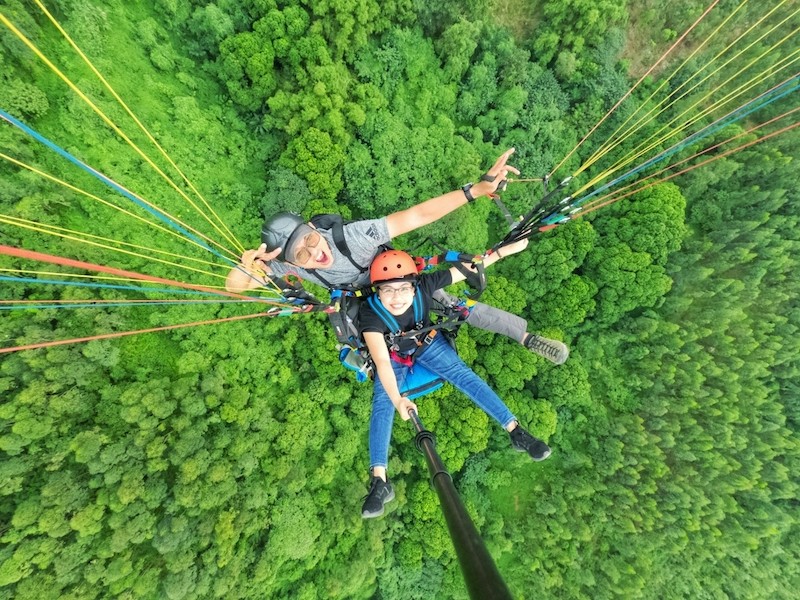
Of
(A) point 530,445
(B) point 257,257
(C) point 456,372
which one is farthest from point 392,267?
(A) point 530,445

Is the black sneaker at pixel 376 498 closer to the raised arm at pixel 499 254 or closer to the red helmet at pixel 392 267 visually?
the red helmet at pixel 392 267

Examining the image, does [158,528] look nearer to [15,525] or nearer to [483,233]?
[15,525]

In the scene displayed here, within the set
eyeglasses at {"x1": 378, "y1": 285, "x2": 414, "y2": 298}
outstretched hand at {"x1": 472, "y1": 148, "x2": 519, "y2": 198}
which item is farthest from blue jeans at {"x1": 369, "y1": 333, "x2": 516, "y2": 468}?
outstretched hand at {"x1": 472, "y1": 148, "x2": 519, "y2": 198}

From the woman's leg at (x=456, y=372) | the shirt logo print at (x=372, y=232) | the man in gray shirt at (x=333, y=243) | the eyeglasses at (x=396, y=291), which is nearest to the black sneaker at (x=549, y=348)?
the woman's leg at (x=456, y=372)

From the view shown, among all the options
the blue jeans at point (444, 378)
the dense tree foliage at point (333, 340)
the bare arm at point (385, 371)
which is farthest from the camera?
the dense tree foliage at point (333, 340)

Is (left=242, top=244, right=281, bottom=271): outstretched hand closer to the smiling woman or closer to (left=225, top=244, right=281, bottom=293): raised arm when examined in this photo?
(left=225, top=244, right=281, bottom=293): raised arm

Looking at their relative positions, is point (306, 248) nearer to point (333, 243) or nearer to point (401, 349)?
point (333, 243)
